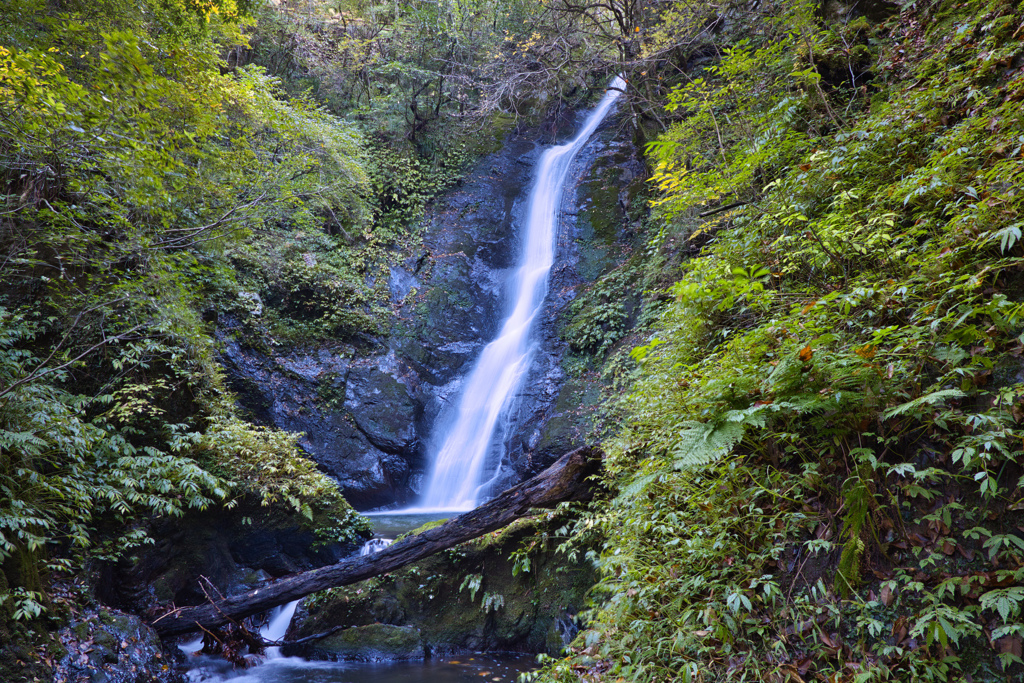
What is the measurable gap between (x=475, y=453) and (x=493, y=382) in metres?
1.77

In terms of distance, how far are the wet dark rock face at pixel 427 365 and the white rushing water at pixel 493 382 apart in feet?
1.06

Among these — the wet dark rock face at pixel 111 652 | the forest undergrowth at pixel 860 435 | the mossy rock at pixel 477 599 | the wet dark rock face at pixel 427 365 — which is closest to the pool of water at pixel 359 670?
the mossy rock at pixel 477 599

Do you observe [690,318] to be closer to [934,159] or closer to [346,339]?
[934,159]

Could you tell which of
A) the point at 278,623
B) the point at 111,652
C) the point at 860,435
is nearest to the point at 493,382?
the point at 278,623

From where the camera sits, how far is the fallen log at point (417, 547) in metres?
5.28

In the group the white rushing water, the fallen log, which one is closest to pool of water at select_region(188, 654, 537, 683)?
the fallen log

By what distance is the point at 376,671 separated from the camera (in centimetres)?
527

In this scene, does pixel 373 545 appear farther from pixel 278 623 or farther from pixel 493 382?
pixel 493 382

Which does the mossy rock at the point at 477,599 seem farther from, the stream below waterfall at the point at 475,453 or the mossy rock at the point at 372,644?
the stream below waterfall at the point at 475,453

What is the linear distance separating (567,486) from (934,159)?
4.14 meters

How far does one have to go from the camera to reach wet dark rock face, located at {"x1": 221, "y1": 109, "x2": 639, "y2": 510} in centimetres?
986

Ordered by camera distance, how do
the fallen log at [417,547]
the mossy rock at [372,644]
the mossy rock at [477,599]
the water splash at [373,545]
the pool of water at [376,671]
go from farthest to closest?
the water splash at [373,545], the mossy rock at [372,644], the fallen log at [417,547], the mossy rock at [477,599], the pool of water at [376,671]

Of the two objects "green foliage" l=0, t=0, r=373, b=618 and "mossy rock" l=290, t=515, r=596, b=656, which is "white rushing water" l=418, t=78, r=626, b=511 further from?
"mossy rock" l=290, t=515, r=596, b=656

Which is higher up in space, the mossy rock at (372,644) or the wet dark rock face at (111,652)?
the wet dark rock face at (111,652)
